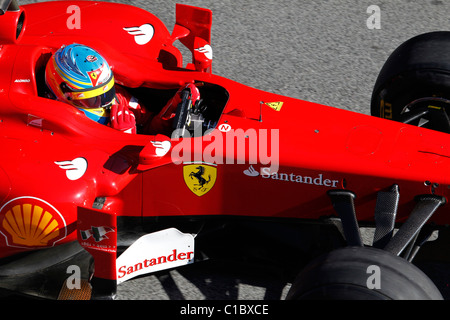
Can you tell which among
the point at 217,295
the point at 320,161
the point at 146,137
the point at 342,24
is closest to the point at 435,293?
the point at 320,161

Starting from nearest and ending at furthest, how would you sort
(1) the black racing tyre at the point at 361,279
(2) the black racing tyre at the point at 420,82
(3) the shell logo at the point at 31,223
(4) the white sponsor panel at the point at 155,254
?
(1) the black racing tyre at the point at 361,279 → (3) the shell logo at the point at 31,223 → (4) the white sponsor panel at the point at 155,254 → (2) the black racing tyre at the point at 420,82

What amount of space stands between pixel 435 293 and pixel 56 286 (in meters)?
2.22

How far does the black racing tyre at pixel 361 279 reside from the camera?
3.52 metres

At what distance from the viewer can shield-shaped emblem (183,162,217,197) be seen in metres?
4.29

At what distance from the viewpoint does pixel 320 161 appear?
4.30 m

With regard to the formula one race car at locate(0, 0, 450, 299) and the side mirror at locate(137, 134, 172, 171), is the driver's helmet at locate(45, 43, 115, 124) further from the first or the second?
the side mirror at locate(137, 134, 172, 171)

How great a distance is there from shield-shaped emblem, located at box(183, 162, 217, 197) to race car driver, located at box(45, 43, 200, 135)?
423mm

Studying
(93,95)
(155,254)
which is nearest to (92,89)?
(93,95)

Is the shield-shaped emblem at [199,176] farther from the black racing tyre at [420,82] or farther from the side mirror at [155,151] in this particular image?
the black racing tyre at [420,82]

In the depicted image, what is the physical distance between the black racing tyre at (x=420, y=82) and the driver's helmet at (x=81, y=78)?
1961mm

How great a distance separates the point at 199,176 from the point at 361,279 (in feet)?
4.03

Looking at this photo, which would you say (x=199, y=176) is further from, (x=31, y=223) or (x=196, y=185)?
(x=31, y=223)

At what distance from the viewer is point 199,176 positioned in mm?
4320

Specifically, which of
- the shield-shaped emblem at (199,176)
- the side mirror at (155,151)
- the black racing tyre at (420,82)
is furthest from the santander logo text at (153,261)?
the black racing tyre at (420,82)
